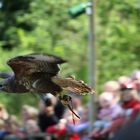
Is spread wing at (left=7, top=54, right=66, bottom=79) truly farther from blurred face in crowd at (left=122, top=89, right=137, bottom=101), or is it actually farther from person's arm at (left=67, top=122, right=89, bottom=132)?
person's arm at (left=67, top=122, right=89, bottom=132)

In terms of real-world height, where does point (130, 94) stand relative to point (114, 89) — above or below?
below

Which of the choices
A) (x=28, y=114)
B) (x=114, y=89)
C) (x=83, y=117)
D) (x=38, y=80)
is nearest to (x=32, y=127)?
(x=28, y=114)

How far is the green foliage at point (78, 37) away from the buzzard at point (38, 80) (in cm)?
889

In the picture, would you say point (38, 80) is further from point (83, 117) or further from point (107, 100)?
point (83, 117)

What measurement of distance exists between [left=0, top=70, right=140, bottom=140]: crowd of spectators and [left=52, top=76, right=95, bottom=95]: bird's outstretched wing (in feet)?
8.40

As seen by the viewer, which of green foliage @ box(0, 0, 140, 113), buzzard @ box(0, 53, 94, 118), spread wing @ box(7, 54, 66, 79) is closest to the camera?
spread wing @ box(7, 54, 66, 79)

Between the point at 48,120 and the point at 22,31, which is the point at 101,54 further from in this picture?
the point at 48,120

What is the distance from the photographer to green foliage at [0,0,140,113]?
1446 cm

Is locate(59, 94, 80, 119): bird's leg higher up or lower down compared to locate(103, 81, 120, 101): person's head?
lower down

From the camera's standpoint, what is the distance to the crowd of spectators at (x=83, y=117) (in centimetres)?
780

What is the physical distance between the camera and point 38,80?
15.1 ft

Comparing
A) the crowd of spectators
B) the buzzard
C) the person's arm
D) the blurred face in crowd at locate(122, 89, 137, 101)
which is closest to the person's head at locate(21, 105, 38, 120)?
the crowd of spectators

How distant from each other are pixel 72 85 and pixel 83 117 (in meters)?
5.14

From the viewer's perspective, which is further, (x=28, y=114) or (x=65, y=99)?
(x=28, y=114)
